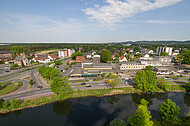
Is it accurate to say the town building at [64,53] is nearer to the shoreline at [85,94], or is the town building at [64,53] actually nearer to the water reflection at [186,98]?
the shoreline at [85,94]

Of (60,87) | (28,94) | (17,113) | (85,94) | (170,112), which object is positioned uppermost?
(60,87)

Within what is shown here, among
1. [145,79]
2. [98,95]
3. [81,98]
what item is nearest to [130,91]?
[145,79]

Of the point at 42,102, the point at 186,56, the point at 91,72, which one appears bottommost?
the point at 42,102

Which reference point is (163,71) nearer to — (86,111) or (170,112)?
(170,112)

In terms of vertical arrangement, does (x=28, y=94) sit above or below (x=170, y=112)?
below

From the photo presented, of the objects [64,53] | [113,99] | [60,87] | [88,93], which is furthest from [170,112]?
[64,53]

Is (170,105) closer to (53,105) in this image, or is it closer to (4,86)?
(53,105)

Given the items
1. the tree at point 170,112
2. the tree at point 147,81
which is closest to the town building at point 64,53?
the tree at point 147,81

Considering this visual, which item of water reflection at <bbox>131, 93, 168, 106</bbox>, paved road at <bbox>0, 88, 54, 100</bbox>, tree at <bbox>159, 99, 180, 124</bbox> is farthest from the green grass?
tree at <bbox>159, 99, 180, 124</bbox>
